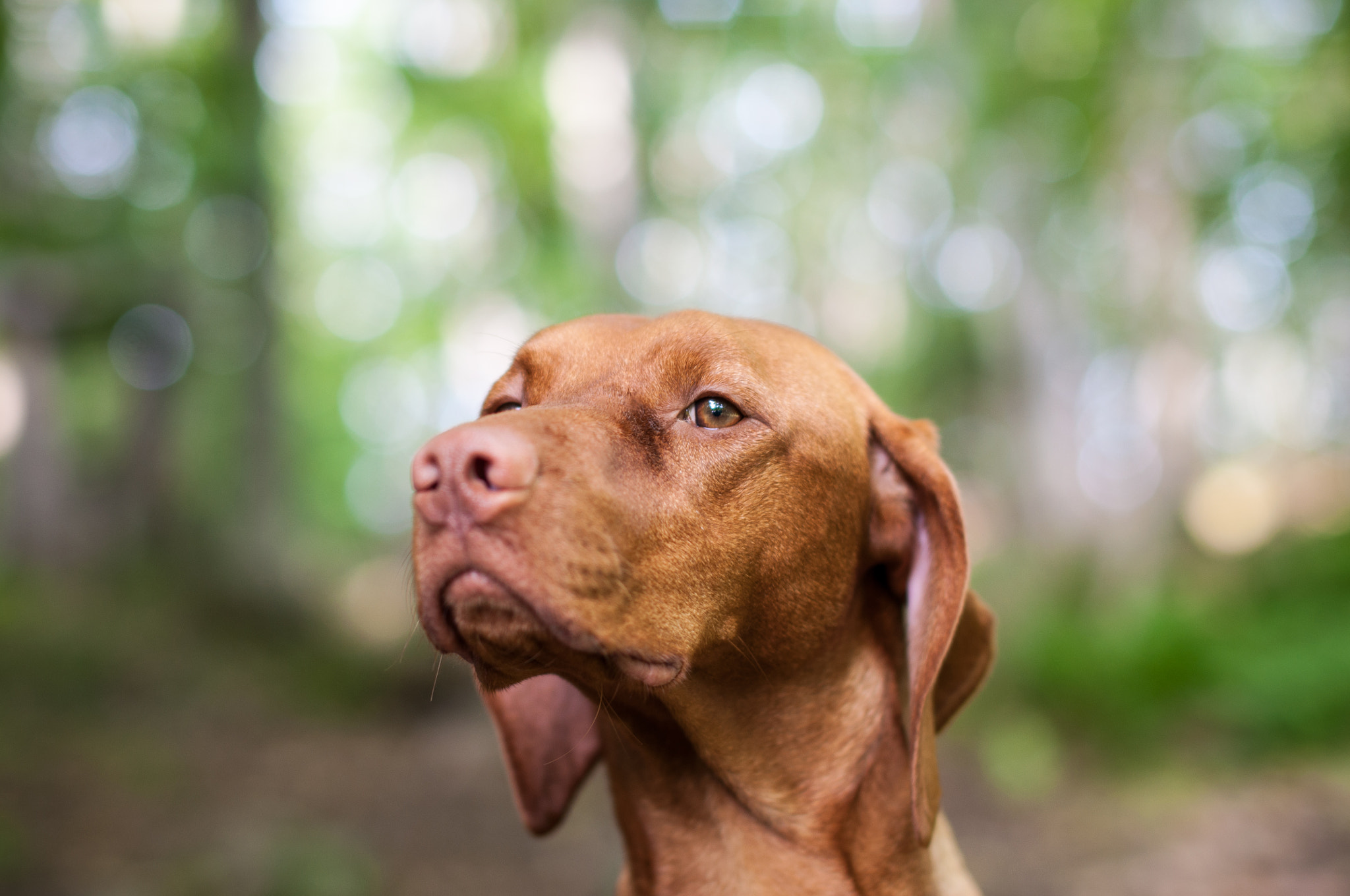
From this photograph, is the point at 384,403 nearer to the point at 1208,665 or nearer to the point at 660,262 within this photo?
the point at 660,262

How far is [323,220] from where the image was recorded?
907 inches

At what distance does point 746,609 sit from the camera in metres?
1.92

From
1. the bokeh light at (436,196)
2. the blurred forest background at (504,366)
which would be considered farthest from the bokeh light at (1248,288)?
the bokeh light at (436,196)

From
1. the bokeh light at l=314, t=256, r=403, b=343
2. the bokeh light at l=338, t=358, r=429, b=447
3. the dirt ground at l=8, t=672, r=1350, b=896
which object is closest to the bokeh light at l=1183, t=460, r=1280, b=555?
the dirt ground at l=8, t=672, r=1350, b=896

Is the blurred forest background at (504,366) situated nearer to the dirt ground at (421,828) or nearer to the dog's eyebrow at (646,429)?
the dirt ground at (421,828)

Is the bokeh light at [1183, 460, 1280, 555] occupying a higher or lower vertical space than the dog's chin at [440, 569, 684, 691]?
lower

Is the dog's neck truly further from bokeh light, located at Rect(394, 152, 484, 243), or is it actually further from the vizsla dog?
bokeh light, located at Rect(394, 152, 484, 243)

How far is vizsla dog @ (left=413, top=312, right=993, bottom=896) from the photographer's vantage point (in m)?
1.66

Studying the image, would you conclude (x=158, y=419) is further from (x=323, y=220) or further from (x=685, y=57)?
(x=323, y=220)

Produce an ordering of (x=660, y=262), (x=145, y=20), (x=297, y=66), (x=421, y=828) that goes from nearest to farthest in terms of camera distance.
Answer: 1. (x=421, y=828)
2. (x=145, y=20)
3. (x=297, y=66)
4. (x=660, y=262)

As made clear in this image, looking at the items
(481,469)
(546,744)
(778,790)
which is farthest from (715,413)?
(546,744)

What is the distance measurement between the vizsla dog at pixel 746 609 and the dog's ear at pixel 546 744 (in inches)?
7.4

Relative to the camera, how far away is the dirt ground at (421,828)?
5133mm

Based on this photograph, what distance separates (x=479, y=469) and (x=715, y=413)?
60 centimetres
